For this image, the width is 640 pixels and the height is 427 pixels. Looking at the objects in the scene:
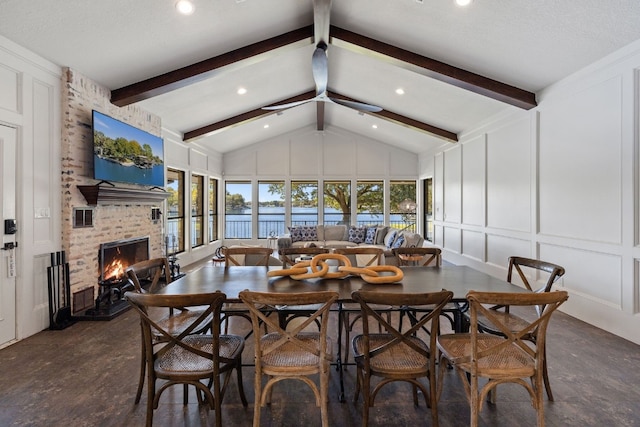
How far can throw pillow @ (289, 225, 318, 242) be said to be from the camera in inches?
311

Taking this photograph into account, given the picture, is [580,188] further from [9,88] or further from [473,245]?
[9,88]

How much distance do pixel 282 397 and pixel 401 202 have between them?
821cm

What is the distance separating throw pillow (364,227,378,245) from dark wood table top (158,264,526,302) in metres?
4.82

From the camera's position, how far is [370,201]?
10.0 metres

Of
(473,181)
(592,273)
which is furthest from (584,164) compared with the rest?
(473,181)

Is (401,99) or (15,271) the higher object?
(401,99)

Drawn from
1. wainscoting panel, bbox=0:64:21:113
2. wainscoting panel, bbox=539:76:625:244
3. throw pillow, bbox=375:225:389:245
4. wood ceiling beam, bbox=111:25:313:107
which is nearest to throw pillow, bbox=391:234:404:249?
throw pillow, bbox=375:225:389:245

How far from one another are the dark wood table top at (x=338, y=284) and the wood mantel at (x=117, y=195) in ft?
7.25

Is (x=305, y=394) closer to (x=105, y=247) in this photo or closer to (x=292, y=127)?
(x=105, y=247)

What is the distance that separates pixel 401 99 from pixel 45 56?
5.27 meters

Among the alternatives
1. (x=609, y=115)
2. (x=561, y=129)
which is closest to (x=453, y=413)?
(x=609, y=115)

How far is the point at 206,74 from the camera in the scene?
4520 millimetres

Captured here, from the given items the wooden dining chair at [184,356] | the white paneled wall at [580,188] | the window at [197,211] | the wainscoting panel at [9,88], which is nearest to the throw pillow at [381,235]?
the white paneled wall at [580,188]

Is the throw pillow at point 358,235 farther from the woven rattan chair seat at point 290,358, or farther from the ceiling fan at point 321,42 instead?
the woven rattan chair seat at point 290,358
